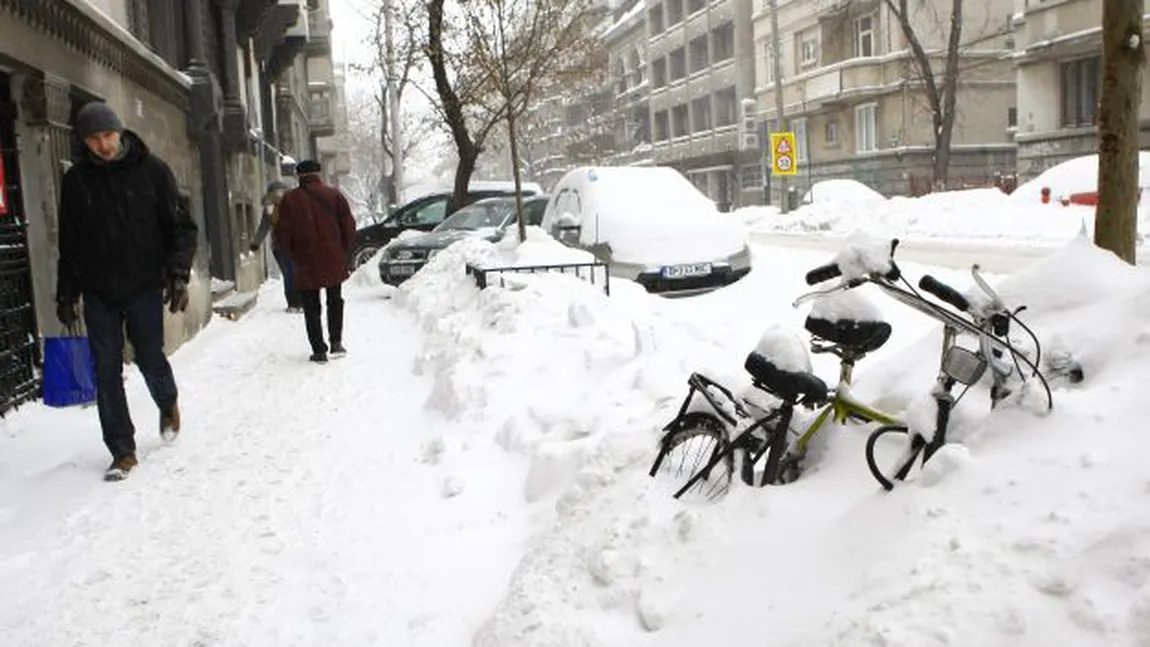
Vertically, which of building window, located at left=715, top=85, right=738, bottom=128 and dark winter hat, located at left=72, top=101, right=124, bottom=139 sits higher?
building window, located at left=715, top=85, right=738, bottom=128

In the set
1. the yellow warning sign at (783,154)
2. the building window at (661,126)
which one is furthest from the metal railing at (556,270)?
the building window at (661,126)

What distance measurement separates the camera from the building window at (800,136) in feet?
140

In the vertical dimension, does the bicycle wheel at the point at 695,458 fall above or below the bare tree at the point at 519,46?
below

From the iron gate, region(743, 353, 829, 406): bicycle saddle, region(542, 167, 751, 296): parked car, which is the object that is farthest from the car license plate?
region(743, 353, 829, 406): bicycle saddle

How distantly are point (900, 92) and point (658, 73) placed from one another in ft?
77.4

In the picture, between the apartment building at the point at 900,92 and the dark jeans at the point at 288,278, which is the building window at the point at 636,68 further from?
the dark jeans at the point at 288,278

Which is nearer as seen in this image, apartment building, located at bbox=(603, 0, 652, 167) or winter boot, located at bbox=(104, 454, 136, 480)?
winter boot, located at bbox=(104, 454, 136, 480)

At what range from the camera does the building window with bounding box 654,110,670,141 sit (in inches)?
2261

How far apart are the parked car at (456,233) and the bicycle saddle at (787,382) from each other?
442 inches

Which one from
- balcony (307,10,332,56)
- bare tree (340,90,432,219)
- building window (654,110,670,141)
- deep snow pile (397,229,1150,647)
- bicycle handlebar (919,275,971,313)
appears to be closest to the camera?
deep snow pile (397,229,1150,647)

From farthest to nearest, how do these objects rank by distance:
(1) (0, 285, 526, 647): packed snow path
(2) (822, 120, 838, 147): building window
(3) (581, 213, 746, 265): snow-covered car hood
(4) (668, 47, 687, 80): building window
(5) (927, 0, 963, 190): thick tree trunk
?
(4) (668, 47, 687, 80): building window → (2) (822, 120, 838, 147): building window → (5) (927, 0, 963, 190): thick tree trunk → (3) (581, 213, 746, 265): snow-covered car hood → (1) (0, 285, 526, 647): packed snow path

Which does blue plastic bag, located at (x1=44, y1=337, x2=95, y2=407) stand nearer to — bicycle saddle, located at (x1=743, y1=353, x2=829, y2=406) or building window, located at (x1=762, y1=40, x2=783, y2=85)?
bicycle saddle, located at (x1=743, y1=353, x2=829, y2=406)

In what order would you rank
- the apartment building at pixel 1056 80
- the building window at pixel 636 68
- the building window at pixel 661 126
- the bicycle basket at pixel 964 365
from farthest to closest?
the building window at pixel 636 68 → the building window at pixel 661 126 → the apartment building at pixel 1056 80 → the bicycle basket at pixel 964 365

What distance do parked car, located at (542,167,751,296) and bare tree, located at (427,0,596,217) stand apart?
165 cm
